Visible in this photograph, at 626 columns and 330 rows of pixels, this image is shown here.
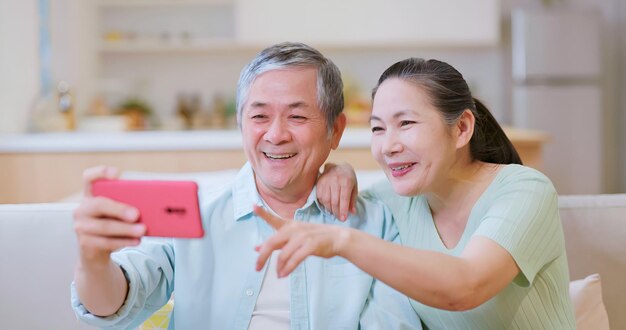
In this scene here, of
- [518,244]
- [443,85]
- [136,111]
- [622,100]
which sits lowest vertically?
[622,100]

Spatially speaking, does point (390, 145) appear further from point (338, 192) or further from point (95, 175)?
point (95, 175)

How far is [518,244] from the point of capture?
1.33m

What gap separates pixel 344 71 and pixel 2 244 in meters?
4.74

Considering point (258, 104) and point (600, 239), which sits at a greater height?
point (258, 104)

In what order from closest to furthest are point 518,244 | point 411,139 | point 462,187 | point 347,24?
point 518,244
point 411,139
point 462,187
point 347,24

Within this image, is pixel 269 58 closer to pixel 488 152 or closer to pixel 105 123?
pixel 488 152

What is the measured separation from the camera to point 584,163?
253 inches

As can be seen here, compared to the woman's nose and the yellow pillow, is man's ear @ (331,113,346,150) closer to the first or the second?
the woman's nose

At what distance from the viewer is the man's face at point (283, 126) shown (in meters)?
1.63

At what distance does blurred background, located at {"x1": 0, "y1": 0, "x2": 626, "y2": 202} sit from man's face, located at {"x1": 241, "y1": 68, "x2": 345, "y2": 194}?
3619 millimetres

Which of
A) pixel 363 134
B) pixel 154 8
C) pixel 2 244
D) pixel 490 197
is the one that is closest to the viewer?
pixel 490 197

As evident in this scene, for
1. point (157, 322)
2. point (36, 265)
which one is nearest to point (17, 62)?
point (36, 265)

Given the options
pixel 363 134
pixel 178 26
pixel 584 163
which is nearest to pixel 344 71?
pixel 178 26

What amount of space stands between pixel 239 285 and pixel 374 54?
16.3ft
